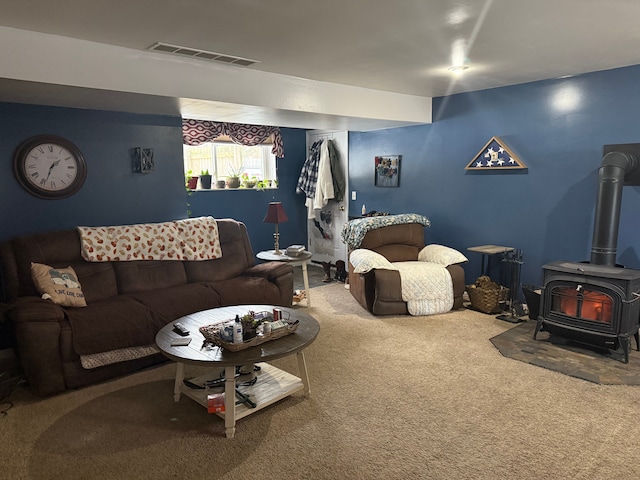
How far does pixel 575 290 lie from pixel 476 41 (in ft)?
6.78

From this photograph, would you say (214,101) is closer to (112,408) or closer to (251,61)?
(251,61)

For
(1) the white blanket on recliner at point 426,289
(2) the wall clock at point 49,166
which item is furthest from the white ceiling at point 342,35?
(1) the white blanket on recliner at point 426,289

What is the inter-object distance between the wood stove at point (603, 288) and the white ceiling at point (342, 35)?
935 mm

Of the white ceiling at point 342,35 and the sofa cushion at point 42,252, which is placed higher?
the white ceiling at point 342,35

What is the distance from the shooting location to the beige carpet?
2223mm

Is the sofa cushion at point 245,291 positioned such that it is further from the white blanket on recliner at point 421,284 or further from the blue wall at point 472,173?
the blue wall at point 472,173

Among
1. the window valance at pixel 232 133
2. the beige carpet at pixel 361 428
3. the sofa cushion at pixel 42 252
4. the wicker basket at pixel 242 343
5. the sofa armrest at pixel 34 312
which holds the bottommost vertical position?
the beige carpet at pixel 361 428

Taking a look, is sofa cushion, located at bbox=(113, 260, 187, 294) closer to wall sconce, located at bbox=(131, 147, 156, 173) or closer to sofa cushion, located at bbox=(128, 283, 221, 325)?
sofa cushion, located at bbox=(128, 283, 221, 325)

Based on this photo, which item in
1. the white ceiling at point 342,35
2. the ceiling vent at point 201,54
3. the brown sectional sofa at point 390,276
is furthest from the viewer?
the brown sectional sofa at point 390,276

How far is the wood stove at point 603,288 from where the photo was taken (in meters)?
3.35

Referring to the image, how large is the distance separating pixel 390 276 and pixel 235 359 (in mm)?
2344

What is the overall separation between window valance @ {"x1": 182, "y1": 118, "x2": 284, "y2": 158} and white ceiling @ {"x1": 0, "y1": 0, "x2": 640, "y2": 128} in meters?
1.49

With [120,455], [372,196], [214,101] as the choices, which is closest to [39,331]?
[120,455]

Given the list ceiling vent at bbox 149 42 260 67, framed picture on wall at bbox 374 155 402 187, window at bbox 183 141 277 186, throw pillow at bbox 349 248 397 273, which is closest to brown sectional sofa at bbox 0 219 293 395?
throw pillow at bbox 349 248 397 273
